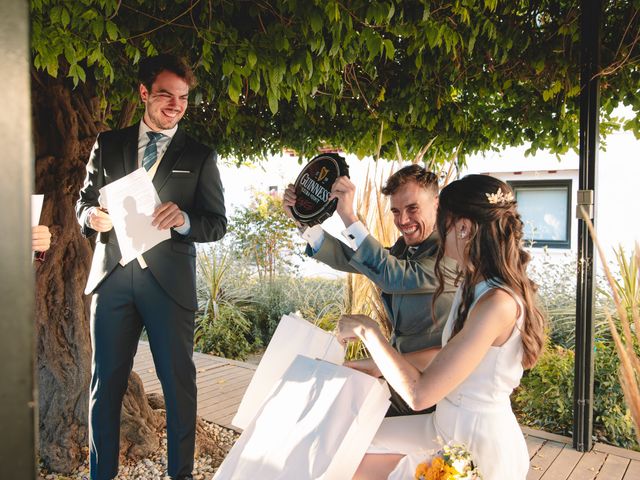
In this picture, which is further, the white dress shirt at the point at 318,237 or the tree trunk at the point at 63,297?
the tree trunk at the point at 63,297

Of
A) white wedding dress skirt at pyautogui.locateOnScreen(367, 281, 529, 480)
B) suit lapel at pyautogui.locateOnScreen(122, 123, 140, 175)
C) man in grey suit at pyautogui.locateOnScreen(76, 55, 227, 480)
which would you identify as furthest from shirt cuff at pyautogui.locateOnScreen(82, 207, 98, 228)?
white wedding dress skirt at pyautogui.locateOnScreen(367, 281, 529, 480)

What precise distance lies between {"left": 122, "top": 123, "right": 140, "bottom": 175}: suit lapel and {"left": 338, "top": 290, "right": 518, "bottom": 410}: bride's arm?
148 centimetres

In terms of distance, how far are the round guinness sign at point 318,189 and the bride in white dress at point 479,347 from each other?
0.52m

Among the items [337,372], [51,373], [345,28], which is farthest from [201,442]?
[345,28]

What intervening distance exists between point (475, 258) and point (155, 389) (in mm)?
3762

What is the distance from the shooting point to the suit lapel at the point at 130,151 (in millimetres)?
2494

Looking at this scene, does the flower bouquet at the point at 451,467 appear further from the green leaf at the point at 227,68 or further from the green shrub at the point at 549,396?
the green shrub at the point at 549,396

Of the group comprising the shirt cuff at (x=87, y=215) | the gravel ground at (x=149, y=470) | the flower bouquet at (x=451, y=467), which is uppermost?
the shirt cuff at (x=87, y=215)

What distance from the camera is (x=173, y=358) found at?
2473 millimetres

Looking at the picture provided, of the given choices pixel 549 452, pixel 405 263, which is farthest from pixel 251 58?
pixel 549 452

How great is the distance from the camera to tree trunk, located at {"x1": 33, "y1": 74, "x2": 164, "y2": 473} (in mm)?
3199

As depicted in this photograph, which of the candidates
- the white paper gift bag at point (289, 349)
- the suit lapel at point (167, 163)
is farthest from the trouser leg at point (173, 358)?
the white paper gift bag at point (289, 349)

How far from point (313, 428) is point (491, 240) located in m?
0.84

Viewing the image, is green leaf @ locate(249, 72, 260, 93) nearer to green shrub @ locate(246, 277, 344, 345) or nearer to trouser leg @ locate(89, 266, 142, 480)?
trouser leg @ locate(89, 266, 142, 480)
